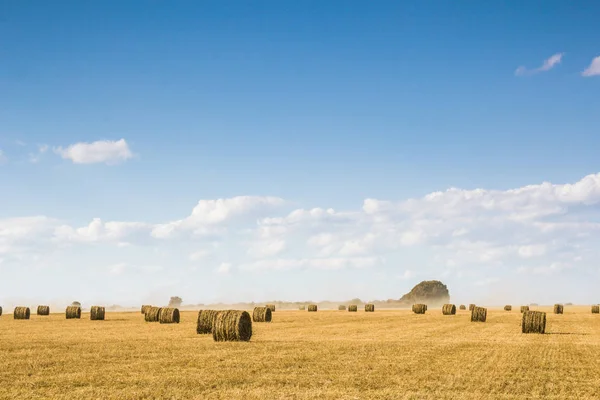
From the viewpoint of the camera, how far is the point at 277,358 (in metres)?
20.0

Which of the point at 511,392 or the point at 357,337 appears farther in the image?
the point at 357,337

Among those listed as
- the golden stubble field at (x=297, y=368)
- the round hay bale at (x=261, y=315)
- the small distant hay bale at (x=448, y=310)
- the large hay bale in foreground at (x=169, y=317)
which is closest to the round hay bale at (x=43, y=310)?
the large hay bale in foreground at (x=169, y=317)

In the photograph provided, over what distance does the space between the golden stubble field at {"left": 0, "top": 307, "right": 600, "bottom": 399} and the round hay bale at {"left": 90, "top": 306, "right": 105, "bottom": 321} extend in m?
20.6

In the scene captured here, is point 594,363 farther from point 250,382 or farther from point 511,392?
point 250,382

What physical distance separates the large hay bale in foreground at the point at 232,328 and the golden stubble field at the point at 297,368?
40 centimetres

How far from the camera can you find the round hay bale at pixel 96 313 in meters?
48.1

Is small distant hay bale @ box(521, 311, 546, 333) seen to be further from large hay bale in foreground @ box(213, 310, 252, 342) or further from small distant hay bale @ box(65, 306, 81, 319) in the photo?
small distant hay bale @ box(65, 306, 81, 319)

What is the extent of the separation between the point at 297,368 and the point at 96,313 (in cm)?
3387

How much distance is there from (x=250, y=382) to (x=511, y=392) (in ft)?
18.7

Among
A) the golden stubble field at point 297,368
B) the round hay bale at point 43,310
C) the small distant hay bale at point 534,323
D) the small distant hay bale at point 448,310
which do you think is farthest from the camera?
the small distant hay bale at point 448,310

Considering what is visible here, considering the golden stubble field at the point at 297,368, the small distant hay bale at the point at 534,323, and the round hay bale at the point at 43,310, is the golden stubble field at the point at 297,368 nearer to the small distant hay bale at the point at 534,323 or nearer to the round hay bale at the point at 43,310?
the small distant hay bale at the point at 534,323

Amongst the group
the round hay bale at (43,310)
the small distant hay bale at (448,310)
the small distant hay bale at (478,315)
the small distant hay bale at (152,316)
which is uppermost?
the small distant hay bale at (478,315)

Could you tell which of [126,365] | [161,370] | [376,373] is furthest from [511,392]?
[126,365]

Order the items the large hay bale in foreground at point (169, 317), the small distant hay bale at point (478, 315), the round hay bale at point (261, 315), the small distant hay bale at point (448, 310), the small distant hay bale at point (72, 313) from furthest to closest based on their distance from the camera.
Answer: the small distant hay bale at point (448, 310) < the small distant hay bale at point (72, 313) < the small distant hay bale at point (478, 315) < the round hay bale at point (261, 315) < the large hay bale in foreground at point (169, 317)
